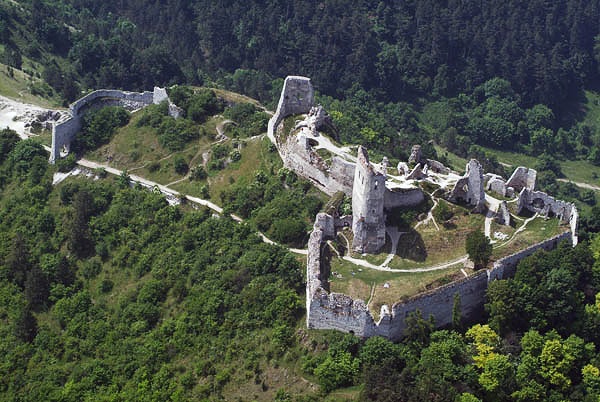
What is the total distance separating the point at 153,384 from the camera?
66.2 meters

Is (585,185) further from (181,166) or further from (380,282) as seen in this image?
(380,282)

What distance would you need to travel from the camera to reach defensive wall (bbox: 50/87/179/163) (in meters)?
95.4

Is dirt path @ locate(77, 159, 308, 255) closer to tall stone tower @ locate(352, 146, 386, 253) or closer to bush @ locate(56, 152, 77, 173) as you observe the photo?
bush @ locate(56, 152, 77, 173)

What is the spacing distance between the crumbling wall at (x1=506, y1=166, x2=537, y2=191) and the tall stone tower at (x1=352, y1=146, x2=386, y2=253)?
48.3ft

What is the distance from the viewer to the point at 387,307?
62312 mm

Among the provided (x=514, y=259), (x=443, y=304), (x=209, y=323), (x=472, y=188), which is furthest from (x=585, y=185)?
(x=209, y=323)

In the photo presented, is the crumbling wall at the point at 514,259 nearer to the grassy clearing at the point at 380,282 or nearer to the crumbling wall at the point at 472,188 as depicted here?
the grassy clearing at the point at 380,282

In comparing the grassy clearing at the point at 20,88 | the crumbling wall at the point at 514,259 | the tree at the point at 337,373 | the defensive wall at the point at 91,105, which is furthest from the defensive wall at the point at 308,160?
the grassy clearing at the point at 20,88

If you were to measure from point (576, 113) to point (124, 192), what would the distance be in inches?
3793

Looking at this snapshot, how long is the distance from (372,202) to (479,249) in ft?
30.1

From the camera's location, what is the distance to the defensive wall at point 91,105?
95.4m

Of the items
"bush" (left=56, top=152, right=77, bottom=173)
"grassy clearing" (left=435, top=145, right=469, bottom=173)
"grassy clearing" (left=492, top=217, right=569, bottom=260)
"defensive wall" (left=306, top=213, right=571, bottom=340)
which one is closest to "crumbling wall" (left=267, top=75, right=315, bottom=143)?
"defensive wall" (left=306, top=213, right=571, bottom=340)

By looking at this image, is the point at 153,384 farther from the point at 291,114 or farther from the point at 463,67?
the point at 463,67

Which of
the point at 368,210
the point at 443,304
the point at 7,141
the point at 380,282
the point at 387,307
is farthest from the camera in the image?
the point at 7,141
